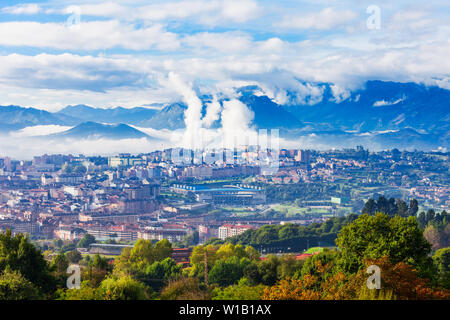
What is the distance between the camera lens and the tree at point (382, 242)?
7.34 meters

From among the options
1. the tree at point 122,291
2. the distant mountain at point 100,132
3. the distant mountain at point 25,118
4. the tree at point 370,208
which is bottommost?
the tree at point 122,291

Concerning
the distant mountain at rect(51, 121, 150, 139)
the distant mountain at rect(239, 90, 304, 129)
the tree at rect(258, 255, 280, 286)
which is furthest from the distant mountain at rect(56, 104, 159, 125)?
the tree at rect(258, 255, 280, 286)

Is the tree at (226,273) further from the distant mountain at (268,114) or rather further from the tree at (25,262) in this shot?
the distant mountain at (268,114)

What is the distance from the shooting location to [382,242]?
24.3 feet

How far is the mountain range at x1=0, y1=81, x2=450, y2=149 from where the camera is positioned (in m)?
90.1

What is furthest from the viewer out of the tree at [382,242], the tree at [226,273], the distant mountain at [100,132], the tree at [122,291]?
the distant mountain at [100,132]

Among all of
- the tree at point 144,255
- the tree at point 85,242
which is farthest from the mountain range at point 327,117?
the tree at point 144,255

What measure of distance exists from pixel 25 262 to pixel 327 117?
119029 millimetres

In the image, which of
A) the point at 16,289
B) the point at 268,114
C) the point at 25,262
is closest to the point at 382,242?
the point at 16,289

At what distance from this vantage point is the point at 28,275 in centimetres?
766

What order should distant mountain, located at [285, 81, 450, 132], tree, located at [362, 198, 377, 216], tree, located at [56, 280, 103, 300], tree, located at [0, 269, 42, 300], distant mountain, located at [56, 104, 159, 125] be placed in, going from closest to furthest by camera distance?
tree, located at [0, 269, 42, 300]
tree, located at [56, 280, 103, 300]
tree, located at [362, 198, 377, 216]
distant mountain, located at [56, 104, 159, 125]
distant mountain, located at [285, 81, 450, 132]

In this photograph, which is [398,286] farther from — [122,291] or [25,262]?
[25,262]

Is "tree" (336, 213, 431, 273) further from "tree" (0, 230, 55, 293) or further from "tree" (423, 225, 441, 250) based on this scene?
"tree" (423, 225, 441, 250)
